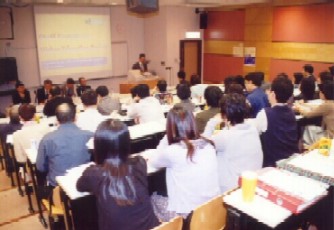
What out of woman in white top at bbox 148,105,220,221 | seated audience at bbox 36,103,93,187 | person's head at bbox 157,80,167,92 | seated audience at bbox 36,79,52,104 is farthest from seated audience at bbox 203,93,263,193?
seated audience at bbox 36,79,52,104

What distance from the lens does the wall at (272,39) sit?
8.23 metres

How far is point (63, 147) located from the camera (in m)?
2.80

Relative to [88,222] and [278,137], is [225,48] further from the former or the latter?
[88,222]

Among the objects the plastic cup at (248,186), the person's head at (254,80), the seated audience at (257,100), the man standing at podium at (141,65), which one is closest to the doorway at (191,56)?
the man standing at podium at (141,65)

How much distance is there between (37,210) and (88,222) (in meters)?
1.67

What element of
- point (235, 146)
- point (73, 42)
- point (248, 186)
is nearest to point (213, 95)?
point (235, 146)

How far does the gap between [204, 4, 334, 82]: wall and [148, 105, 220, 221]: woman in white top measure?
724 cm

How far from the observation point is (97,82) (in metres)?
9.96

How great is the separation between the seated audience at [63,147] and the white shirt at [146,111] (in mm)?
1603

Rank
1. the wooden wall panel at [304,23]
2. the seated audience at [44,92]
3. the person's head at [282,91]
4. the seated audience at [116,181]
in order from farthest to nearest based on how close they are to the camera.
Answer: the wooden wall panel at [304,23] → the seated audience at [44,92] → the person's head at [282,91] → the seated audience at [116,181]

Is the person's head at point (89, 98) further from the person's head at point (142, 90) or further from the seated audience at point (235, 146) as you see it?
the seated audience at point (235, 146)

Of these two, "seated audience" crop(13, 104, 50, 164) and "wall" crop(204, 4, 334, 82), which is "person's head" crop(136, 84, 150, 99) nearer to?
"seated audience" crop(13, 104, 50, 164)

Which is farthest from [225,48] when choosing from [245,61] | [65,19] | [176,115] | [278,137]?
[176,115]

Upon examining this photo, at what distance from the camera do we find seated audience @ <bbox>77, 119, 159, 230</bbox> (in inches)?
70.6
